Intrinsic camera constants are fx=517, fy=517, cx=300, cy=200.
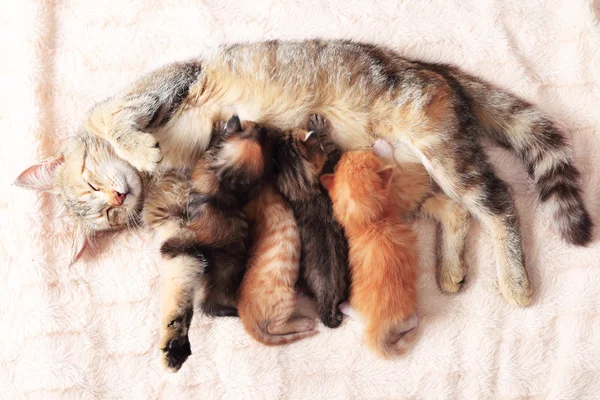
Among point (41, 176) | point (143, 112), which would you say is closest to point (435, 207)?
point (143, 112)

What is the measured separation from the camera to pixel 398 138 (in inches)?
65.6

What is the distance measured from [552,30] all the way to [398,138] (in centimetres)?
73

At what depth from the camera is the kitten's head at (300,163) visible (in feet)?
5.40

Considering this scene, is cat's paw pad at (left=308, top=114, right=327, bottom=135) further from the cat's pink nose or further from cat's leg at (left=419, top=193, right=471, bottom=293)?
the cat's pink nose

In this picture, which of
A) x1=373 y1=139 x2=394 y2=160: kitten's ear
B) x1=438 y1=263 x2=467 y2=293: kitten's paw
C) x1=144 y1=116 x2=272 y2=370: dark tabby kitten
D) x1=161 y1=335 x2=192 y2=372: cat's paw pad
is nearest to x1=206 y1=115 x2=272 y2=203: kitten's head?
x1=144 y1=116 x2=272 y2=370: dark tabby kitten

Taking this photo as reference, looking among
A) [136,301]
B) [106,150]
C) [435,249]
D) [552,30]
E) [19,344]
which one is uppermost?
[552,30]

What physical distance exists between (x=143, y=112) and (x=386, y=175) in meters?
0.78

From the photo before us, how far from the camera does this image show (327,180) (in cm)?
165

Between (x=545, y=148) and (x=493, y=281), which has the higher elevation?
(x=545, y=148)

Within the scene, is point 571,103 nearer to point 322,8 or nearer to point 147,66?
point 322,8

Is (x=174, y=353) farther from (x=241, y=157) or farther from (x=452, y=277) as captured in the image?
(x=452, y=277)

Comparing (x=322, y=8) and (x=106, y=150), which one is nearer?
(x=106, y=150)

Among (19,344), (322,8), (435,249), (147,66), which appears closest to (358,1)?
(322,8)

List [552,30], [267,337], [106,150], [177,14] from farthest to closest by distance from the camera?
1. [177,14]
2. [552,30]
3. [106,150]
4. [267,337]
